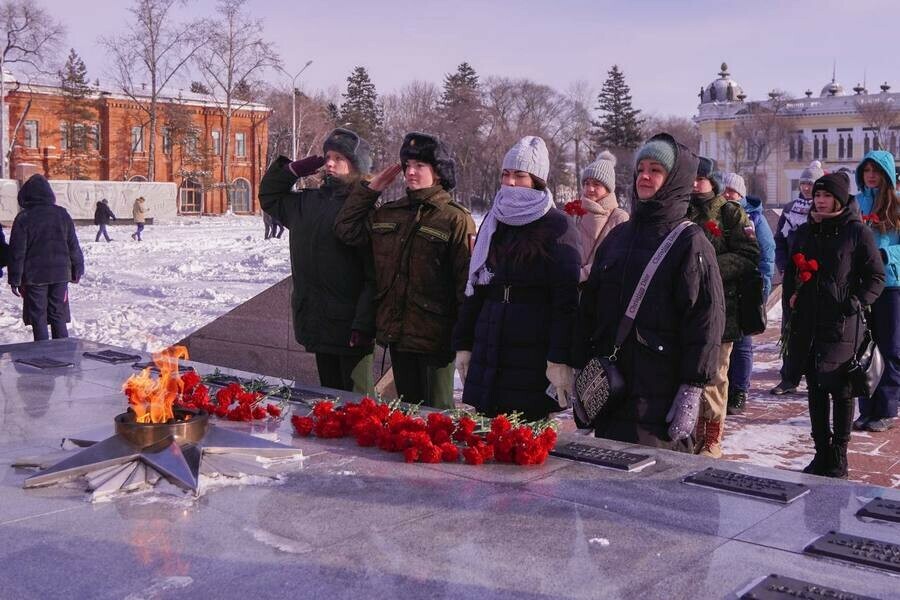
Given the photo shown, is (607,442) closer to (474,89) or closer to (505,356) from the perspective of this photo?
(505,356)

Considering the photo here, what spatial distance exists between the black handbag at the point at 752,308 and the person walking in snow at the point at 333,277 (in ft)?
6.74

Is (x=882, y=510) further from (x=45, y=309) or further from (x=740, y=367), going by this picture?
(x=45, y=309)

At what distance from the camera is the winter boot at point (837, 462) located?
16.6 ft

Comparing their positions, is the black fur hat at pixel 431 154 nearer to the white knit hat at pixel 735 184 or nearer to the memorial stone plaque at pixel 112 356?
the memorial stone plaque at pixel 112 356

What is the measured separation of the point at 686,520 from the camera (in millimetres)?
2857

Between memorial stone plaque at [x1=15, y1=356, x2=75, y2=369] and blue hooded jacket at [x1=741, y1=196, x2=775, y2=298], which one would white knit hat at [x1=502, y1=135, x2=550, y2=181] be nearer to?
memorial stone plaque at [x1=15, y1=356, x2=75, y2=369]

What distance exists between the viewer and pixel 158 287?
1429 centimetres

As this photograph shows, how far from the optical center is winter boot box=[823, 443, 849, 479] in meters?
5.05

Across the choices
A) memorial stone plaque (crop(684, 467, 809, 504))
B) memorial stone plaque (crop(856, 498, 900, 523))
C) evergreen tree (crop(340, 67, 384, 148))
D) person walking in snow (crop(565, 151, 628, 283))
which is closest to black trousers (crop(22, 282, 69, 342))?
person walking in snow (crop(565, 151, 628, 283))

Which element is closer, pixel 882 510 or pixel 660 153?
pixel 882 510

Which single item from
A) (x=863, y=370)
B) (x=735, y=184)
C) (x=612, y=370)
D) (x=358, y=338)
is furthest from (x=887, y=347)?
(x=358, y=338)

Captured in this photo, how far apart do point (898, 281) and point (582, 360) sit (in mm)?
3322

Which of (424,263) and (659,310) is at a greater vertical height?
(424,263)

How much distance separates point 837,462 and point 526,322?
83.7 inches
